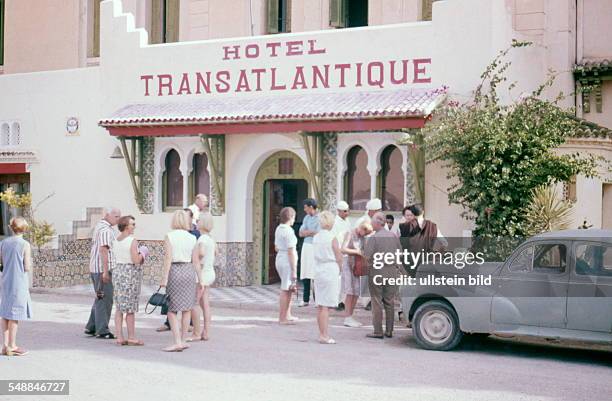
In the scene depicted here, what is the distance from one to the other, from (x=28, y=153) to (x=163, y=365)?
44.7 ft

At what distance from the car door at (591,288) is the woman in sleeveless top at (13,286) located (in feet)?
21.5

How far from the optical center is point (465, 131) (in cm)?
1537

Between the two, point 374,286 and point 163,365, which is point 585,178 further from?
point 163,365

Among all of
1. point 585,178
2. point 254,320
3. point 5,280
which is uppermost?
point 585,178

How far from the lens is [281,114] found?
693 inches

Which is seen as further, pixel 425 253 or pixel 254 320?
pixel 254 320

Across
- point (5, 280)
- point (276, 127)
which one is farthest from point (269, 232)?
point (5, 280)

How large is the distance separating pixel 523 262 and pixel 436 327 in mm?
1448

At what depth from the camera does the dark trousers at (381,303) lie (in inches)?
507

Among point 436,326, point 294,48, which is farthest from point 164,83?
point 436,326

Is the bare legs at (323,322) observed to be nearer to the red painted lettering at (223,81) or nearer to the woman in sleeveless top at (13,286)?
the woman in sleeveless top at (13,286)

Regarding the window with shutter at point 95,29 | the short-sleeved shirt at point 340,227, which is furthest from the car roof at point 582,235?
the window with shutter at point 95,29

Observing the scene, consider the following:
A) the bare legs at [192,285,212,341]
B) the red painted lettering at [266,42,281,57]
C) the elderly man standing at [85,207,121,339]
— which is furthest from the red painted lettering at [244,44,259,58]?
the bare legs at [192,285,212,341]

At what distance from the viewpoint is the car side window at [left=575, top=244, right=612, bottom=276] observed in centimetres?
1084
